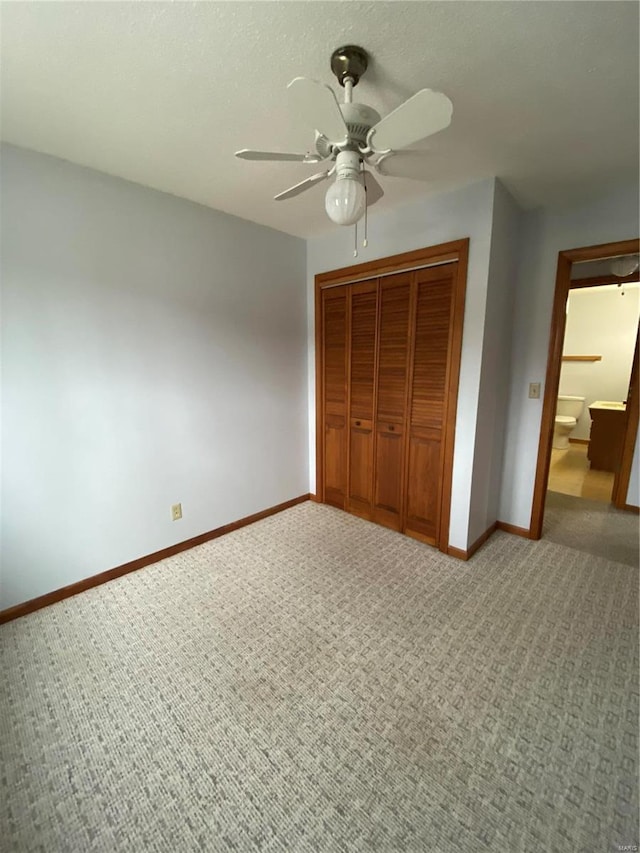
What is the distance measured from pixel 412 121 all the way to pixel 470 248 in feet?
4.20

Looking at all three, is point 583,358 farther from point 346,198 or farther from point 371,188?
point 346,198

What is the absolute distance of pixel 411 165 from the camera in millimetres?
1848

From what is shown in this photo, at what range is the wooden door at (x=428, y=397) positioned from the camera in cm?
231

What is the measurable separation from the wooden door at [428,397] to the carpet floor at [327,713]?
48 cm

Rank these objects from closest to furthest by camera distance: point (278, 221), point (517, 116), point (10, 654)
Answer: point (517, 116), point (10, 654), point (278, 221)

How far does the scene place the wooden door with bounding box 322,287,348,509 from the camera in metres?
2.94

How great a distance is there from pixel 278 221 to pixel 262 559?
8.24ft

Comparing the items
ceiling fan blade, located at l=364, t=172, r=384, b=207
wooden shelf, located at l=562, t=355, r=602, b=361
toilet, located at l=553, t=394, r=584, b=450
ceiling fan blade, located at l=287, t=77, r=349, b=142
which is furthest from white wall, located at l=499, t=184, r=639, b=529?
wooden shelf, located at l=562, t=355, r=602, b=361

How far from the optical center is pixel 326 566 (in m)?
2.37

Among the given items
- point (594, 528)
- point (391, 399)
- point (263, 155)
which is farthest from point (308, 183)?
point (594, 528)

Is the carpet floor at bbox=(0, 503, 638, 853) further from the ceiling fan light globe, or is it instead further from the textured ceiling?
the textured ceiling

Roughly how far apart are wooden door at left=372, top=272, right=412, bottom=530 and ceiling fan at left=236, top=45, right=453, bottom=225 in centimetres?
124

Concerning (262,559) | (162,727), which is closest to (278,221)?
(262,559)

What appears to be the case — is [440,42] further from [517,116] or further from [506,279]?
[506,279]
